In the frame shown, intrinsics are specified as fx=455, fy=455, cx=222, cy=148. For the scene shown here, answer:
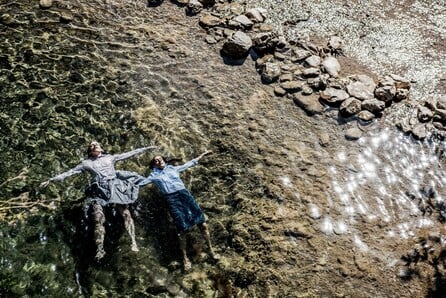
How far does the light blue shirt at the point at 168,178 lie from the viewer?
27.2 feet

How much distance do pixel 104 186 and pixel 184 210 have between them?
1.54 metres

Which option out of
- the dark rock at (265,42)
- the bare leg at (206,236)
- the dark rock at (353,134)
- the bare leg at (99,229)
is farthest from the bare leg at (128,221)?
the dark rock at (265,42)

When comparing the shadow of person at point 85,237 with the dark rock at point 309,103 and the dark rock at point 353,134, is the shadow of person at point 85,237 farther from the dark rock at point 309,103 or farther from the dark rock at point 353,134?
the dark rock at point 353,134

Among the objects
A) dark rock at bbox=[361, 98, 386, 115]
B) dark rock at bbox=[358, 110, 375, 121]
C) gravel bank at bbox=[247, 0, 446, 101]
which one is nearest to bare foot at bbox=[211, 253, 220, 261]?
dark rock at bbox=[358, 110, 375, 121]

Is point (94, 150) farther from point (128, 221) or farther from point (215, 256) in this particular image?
point (215, 256)

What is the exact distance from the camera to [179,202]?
817cm

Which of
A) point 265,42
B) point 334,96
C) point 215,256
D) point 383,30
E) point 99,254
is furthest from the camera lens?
point 383,30

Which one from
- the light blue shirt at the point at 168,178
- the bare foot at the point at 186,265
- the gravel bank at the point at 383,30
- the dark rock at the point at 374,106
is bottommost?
the bare foot at the point at 186,265

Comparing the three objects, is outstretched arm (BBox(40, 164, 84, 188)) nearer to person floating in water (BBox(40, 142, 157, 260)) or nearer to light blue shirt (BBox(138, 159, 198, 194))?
person floating in water (BBox(40, 142, 157, 260))

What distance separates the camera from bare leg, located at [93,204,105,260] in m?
7.84

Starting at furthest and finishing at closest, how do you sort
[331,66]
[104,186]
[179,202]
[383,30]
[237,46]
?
[383,30] → [237,46] → [331,66] → [104,186] → [179,202]

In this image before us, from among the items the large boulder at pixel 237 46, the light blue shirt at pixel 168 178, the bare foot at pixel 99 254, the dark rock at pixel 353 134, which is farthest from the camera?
the large boulder at pixel 237 46

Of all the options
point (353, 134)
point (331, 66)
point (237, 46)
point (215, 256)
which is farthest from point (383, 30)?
point (215, 256)

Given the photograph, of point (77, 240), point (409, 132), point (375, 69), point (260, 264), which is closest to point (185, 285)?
point (260, 264)
